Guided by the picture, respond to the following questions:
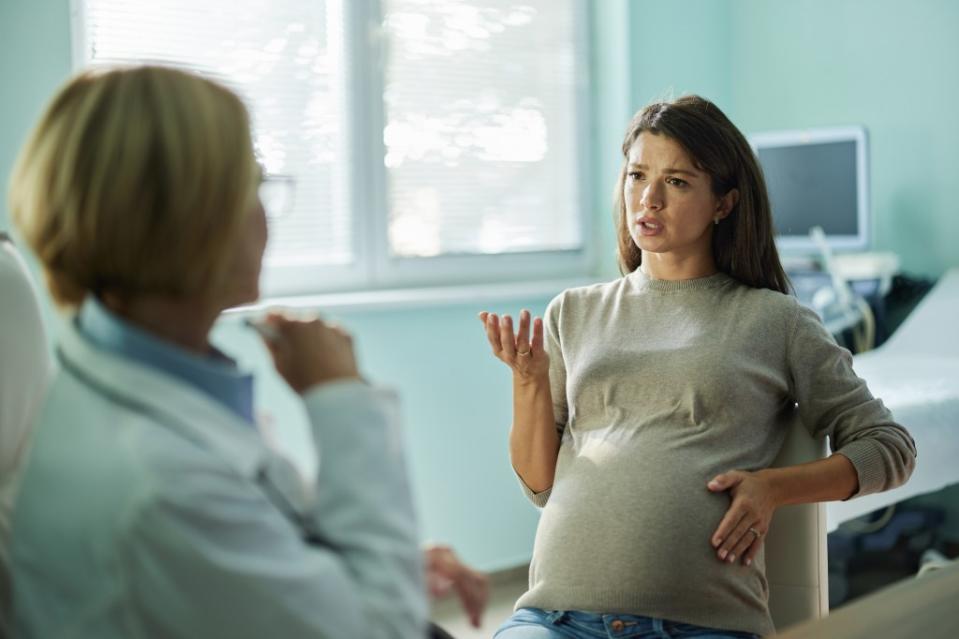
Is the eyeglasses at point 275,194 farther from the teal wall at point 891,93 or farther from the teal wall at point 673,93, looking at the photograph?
the teal wall at point 891,93

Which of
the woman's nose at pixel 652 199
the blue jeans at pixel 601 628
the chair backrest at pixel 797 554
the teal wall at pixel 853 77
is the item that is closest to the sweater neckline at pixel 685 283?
the woman's nose at pixel 652 199

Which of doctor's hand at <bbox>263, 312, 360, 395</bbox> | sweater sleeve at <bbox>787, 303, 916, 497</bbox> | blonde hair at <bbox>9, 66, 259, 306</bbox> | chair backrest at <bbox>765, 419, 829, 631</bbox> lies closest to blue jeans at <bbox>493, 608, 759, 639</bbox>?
chair backrest at <bbox>765, 419, 829, 631</bbox>

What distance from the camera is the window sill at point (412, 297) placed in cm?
279

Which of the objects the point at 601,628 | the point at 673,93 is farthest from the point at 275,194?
the point at 673,93

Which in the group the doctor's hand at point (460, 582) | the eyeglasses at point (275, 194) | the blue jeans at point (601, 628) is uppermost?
the eyeglasses at point (275, 194)

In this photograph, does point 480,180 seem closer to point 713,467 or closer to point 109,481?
point 713,467

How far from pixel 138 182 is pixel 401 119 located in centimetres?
245

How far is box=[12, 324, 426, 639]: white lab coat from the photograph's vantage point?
2.27ft

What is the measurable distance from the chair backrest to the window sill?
1.47m

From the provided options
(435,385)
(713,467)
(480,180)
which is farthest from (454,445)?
(713,467)

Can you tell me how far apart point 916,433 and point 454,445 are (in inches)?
53.1

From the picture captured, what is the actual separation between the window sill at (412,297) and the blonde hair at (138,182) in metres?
1.79

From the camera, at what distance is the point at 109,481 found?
0.70 m

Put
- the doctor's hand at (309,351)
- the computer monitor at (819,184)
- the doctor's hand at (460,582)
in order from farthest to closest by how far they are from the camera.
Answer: the computer monitor at (819,184), the doctor's hand at (460,582), the doctor's hand at (309,351)
